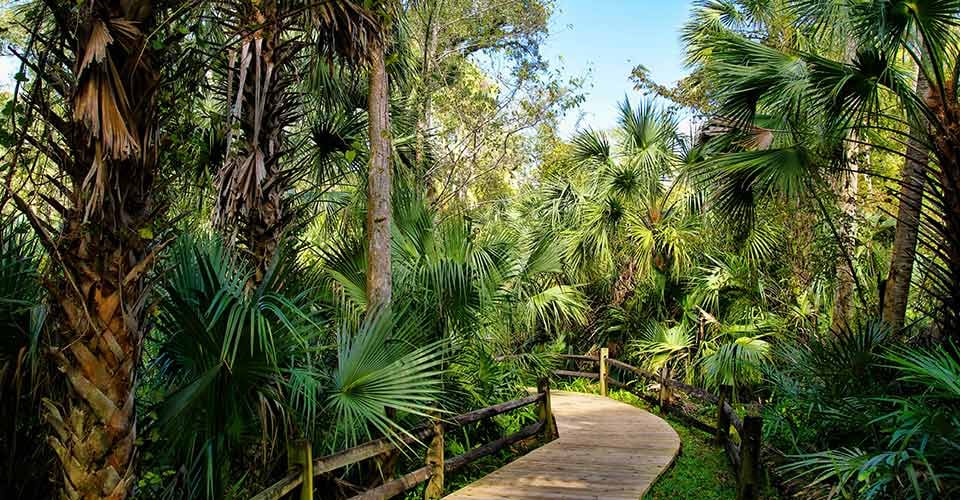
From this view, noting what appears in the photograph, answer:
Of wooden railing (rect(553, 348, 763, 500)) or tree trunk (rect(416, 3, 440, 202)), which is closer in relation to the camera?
wooden railing (rect(553, 348, 763, 500))

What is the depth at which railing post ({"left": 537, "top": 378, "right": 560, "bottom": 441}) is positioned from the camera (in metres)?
9.62

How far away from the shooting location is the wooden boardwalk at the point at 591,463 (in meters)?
6.62

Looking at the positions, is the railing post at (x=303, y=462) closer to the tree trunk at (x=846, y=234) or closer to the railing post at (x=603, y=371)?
the tree trunk at (x=846, y=234)

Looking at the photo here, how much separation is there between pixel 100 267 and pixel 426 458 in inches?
173

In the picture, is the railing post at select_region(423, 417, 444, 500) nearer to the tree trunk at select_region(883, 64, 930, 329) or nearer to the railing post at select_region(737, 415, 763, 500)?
the railing post at select_region(737, 415, 763, 500)

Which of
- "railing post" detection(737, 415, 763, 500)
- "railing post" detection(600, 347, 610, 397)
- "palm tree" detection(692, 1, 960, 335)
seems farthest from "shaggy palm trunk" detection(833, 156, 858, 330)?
"railing post" detection(600, 347, 610, 397)

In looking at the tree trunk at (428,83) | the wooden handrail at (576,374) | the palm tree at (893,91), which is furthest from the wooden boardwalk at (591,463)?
the tree trunk at (428,83)

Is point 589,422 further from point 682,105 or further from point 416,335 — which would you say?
point 682,105

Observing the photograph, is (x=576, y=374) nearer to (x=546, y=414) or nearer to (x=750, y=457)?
(x=546, y=414)

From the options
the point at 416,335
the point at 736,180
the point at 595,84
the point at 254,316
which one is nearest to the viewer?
the point at 254,316

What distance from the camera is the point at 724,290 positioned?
13141mm

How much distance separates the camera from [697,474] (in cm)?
807

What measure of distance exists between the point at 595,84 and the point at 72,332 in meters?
14.7

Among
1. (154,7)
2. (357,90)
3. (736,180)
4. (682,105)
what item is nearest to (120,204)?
(154,7)
